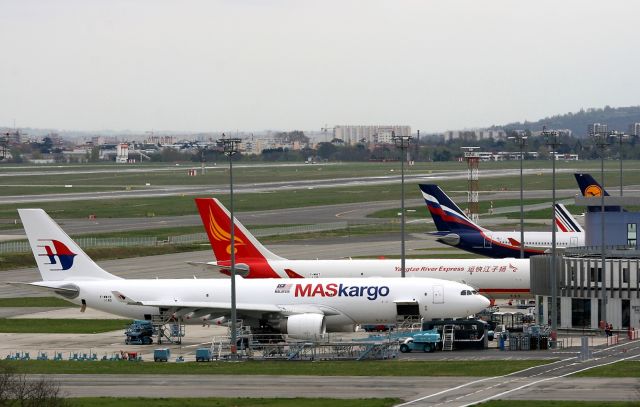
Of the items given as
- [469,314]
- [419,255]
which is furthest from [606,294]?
[419,255]

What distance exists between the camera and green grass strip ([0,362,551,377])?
5828cm

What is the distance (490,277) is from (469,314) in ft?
40.7

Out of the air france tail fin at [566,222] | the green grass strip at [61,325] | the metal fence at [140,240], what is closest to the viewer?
the green grass strip at [61,325]

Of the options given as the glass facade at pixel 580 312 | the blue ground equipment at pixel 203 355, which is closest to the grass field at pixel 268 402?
the blue ground equipment at pixel 203 355

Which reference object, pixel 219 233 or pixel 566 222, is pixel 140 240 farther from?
pixel 219 233

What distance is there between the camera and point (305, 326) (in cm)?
6969

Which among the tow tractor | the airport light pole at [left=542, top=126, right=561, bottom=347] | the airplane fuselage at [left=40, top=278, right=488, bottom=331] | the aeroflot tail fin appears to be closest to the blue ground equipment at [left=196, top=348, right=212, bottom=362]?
the airplane fuselage at [left=40, top=278, right=488, bottom=331]

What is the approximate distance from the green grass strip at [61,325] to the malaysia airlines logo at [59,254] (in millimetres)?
5249

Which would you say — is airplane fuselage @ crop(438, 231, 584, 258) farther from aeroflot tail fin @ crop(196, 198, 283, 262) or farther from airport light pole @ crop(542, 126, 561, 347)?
airport light pole @ crop(542, 126, 561, 347)

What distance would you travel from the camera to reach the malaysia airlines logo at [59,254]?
243ft

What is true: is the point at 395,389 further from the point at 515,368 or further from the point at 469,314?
the point at 469,314

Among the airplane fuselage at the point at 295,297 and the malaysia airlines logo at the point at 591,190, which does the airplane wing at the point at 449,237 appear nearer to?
the malaysia airlines logo at the point at 591,190

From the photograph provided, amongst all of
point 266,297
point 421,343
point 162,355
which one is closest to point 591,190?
point 266,297

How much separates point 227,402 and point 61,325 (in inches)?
1306
